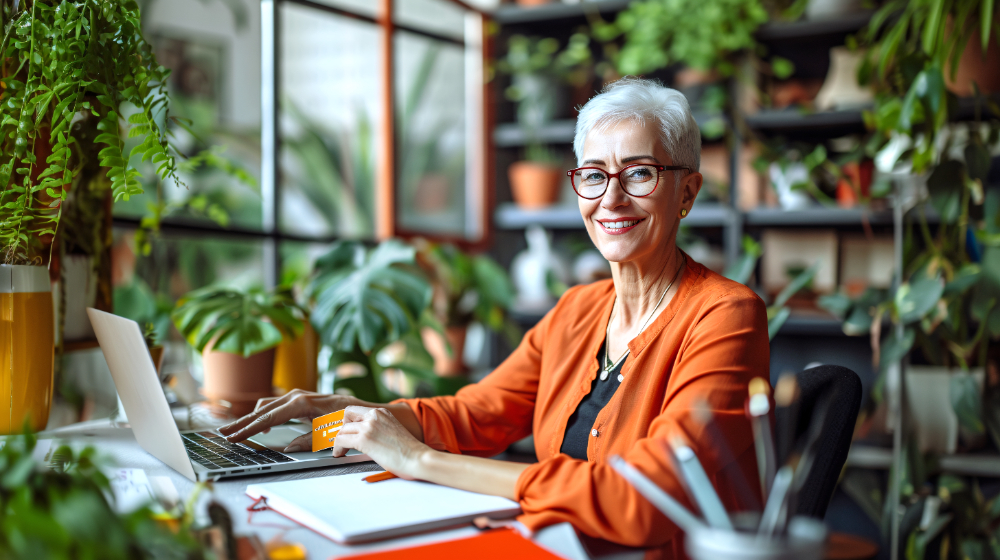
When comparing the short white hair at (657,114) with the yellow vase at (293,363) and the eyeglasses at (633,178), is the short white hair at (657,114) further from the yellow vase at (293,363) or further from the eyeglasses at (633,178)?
the yellow vase at (293,363)

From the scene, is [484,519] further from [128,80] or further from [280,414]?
[128,80]

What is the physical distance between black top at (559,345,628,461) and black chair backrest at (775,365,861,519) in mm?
294

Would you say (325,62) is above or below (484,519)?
above

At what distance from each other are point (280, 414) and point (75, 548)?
2.49 ft

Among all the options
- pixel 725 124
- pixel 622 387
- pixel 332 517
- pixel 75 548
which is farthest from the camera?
pixel 725 124

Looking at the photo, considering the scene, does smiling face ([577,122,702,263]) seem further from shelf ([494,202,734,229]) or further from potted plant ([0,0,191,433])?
shelf ([494,202,734,229])

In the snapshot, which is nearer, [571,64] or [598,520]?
[598,520]

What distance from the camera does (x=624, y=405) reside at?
4.05ft

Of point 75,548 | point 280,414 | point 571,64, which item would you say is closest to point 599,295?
point 280,414

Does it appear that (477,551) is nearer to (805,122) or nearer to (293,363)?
(293,363)

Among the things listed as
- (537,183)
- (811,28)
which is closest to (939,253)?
(811,28)

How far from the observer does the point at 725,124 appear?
2975 mm

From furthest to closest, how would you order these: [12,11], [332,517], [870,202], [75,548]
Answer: [870,202], [12,11], [332,517], [75,548]

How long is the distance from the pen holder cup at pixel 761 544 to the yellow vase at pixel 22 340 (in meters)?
1.18
